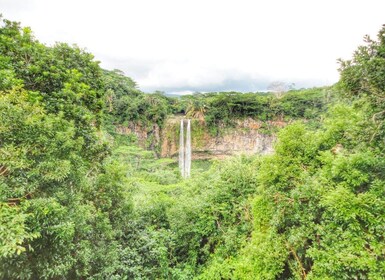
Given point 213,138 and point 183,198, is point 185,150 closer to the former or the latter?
point 213,138

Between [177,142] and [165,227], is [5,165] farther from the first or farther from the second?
[177,142]

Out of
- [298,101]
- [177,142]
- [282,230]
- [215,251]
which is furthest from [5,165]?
[298,101]

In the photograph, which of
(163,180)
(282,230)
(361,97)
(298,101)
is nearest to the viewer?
(361,97)

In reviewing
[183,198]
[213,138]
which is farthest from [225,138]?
[183,198]

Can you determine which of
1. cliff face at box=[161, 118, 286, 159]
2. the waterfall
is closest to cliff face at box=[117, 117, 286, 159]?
cliff face at box=[161, 118, 286, 159]

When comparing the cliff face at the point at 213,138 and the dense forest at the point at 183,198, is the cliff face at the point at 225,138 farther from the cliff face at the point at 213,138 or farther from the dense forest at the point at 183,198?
the dense forest at the point at 183,198

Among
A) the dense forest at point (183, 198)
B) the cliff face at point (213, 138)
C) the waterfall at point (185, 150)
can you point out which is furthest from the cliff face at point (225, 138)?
the dense forest at point (183, 198)

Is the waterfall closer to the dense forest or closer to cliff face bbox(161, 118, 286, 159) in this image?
cliff face bbox(161, 118, 286, 159)
